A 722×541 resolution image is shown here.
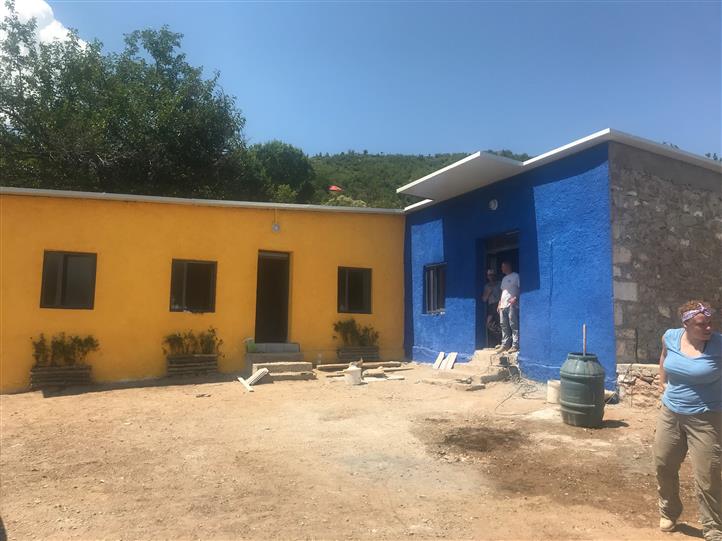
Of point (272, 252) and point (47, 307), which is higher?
point (272, 252)

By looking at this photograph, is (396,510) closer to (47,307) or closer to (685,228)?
(685,228)

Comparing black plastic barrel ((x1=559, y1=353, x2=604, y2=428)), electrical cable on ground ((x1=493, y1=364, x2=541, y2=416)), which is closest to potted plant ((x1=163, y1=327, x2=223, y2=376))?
electrical cable on ground ((x1=493, y1=364, x2=541, y2=416))

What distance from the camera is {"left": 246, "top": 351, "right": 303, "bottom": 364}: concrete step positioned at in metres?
11.1

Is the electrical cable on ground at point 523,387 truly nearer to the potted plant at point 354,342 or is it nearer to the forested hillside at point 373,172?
the potted plant at point 354,342

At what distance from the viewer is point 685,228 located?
873cm

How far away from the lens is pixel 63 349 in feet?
33.4

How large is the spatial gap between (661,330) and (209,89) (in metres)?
18.3

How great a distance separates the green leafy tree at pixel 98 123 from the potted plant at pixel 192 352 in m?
9.70

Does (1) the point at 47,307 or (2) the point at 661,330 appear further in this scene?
(1) the point at 47,307

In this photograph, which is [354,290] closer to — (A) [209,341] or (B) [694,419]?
(A) [209,341]

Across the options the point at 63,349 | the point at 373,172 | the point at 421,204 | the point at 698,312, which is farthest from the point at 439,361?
the point at 373,172

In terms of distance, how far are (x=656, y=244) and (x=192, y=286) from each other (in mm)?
9096

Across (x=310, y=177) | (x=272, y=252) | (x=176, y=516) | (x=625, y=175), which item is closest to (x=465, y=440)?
(x=176, y=516)

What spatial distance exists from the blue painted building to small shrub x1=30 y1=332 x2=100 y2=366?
7.19 meters
